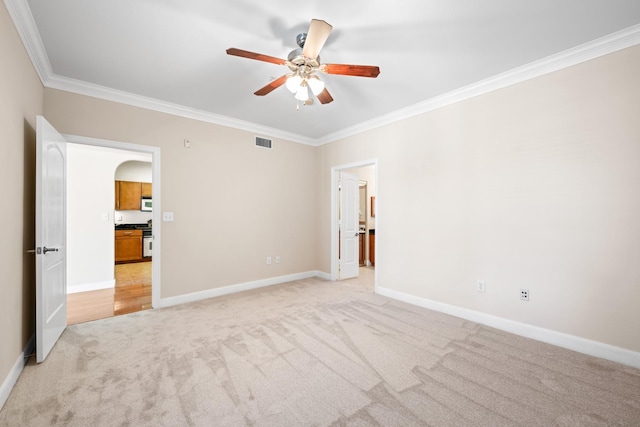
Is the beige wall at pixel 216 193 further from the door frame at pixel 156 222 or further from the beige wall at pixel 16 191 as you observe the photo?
the beige wall at pixel 16 191

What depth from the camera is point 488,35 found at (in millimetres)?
2268

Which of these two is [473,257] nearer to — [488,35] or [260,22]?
[488,35]

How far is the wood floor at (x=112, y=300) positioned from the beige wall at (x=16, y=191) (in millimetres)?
938

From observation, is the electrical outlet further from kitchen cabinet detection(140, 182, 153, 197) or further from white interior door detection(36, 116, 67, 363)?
kitchen cabinet detection(140, 182, 153, 197)

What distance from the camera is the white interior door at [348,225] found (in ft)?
17.1

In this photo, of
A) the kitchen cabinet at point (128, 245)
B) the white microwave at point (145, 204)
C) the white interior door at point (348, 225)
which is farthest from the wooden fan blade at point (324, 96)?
the white microwave at point (145, 204)

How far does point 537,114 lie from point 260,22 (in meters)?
2.76

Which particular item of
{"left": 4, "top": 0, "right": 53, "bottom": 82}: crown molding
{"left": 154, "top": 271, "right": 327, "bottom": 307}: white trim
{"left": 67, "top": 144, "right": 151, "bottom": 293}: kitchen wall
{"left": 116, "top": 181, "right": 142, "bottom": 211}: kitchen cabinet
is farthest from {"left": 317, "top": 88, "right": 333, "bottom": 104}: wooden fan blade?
{"left": 116, "top": 181, "right": 142, "bottom": 211}: kitchen cabinet

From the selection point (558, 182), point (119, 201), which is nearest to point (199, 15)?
point (558, 182)

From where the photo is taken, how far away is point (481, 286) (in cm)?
313

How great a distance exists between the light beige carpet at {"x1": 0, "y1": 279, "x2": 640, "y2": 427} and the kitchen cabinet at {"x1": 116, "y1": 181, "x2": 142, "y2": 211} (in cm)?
509

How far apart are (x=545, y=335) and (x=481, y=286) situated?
0.68m

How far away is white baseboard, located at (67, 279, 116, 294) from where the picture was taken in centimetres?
446

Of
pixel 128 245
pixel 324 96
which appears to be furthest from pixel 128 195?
pixel 324 96
